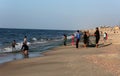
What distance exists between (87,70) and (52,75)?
5.99ft

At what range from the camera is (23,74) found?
572 inches

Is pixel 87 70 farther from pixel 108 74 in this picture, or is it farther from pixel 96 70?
pixel 108 74

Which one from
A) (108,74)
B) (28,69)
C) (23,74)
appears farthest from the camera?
(28,69)

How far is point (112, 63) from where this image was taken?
1684cm

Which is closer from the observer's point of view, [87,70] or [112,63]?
[87,70]

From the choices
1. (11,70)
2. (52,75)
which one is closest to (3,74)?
(11,70)

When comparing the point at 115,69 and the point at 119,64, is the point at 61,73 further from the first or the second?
the point at 119,64

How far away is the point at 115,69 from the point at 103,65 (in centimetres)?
153

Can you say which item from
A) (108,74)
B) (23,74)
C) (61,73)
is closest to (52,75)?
(61,73)

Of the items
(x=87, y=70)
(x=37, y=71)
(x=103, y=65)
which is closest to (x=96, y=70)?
(x=87, y=70)

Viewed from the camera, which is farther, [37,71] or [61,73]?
[37,71]

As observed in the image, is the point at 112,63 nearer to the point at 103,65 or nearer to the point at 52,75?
the point at 103,65

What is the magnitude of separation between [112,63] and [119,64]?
0.58 m

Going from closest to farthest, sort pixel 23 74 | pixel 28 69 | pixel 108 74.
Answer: pixel 108 74, pixel 23 74, pixel 28 69
